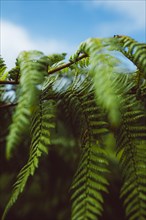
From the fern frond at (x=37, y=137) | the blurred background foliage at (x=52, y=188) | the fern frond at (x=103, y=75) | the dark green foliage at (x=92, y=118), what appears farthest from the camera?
the blurred background foliage at (x=52, y=188)

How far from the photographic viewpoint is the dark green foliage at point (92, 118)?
65 cm

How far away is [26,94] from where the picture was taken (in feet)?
2.07

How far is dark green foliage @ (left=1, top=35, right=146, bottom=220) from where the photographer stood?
0.65 metres

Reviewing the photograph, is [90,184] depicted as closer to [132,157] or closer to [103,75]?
[132,157]

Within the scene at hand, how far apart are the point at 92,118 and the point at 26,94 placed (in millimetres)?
231

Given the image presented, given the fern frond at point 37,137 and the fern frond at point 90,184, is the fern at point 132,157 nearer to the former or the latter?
the fern frond at point 90,184

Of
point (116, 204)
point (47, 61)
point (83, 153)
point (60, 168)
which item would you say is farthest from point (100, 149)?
point (116, 204)

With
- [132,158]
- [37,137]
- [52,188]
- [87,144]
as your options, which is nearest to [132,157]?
[132,158]

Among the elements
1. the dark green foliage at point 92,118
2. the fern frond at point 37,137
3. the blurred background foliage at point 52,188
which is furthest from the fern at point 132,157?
the blurred background foliage at point 52,188

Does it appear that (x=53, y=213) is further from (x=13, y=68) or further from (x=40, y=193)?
(x=13, y=68)

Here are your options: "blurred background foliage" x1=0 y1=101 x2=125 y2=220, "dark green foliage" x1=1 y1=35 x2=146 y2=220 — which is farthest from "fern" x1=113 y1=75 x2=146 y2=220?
"blurred background foliage" x1=0 y1=101 x2=125 y2=220

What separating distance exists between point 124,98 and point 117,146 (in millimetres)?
108

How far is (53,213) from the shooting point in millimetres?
3020

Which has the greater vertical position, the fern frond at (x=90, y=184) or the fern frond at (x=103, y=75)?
the fern frond at (x=103, y=75)
